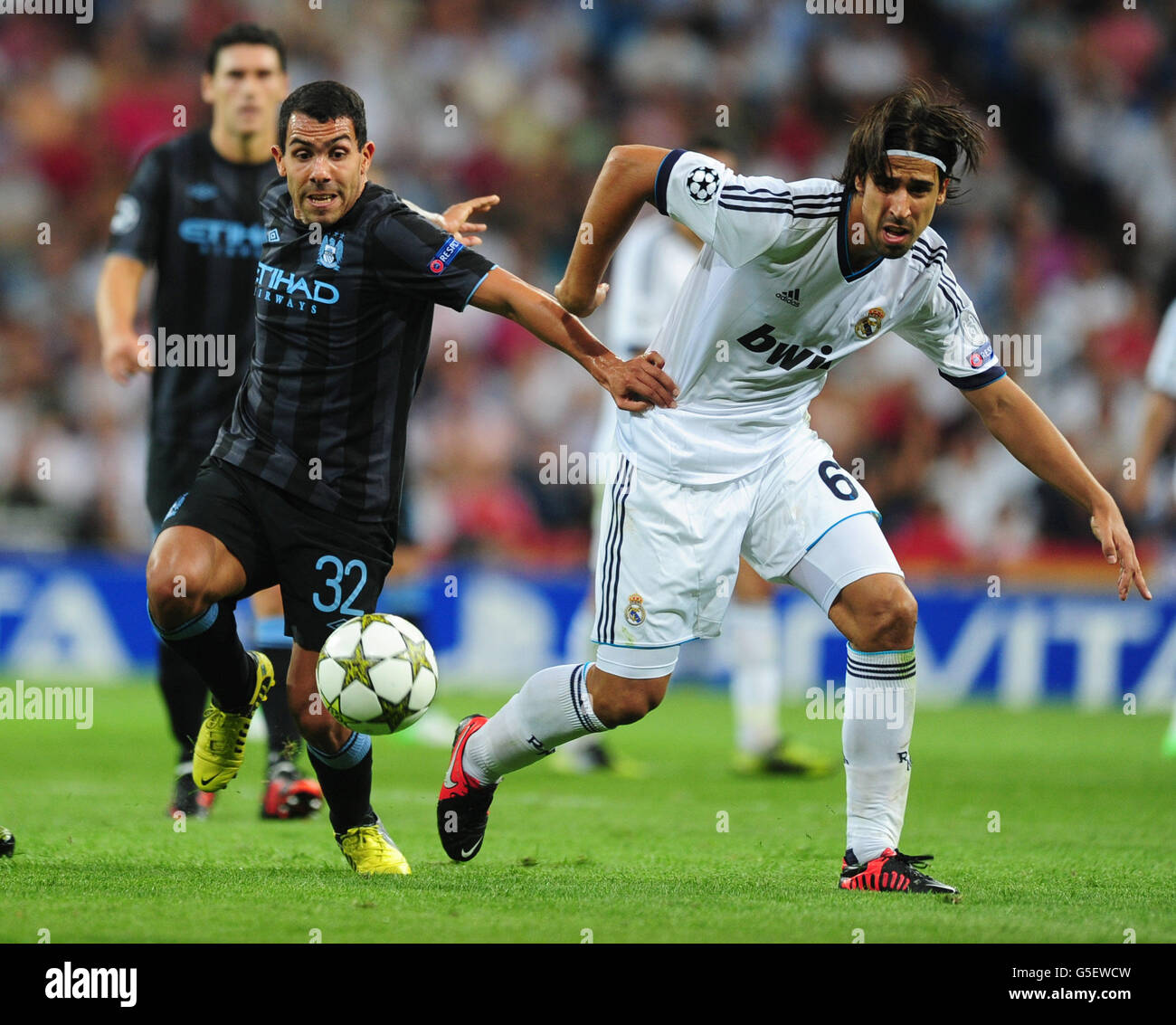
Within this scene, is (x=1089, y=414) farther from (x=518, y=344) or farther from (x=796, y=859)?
(x=796, y=859)

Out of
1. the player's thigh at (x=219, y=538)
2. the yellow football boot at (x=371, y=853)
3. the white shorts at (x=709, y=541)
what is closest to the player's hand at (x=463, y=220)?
the white shorts at (x=709, y=541)

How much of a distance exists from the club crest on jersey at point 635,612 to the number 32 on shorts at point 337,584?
33.0 inches

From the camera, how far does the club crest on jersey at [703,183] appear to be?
15.3 feet

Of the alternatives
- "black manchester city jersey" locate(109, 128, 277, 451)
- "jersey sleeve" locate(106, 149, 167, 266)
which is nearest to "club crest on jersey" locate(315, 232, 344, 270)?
"black manchester city jersey" locate(109, 128, 277, 451)

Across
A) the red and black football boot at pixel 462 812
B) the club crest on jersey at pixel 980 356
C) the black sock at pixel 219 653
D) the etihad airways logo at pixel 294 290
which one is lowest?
the red and black football boot at pixel 462 812

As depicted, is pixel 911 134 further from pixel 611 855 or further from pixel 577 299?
pixel 611 855

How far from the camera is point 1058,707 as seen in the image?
38.0ft

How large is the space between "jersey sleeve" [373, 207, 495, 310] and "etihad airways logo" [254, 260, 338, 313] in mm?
196

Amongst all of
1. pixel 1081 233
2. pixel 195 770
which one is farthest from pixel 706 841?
pixel 1081 233

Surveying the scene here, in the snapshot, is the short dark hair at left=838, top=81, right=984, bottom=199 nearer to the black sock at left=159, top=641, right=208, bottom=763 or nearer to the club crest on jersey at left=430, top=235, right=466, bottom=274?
the club crest on jersey at left=430, top=235, right=466, bottom=274

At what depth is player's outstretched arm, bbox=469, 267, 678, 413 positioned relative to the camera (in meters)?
4.66

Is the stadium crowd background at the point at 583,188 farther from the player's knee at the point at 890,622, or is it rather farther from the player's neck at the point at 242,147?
the player's knee at the point at 890,622

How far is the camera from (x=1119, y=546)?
490 centimetres

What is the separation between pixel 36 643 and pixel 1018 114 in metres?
10.3
